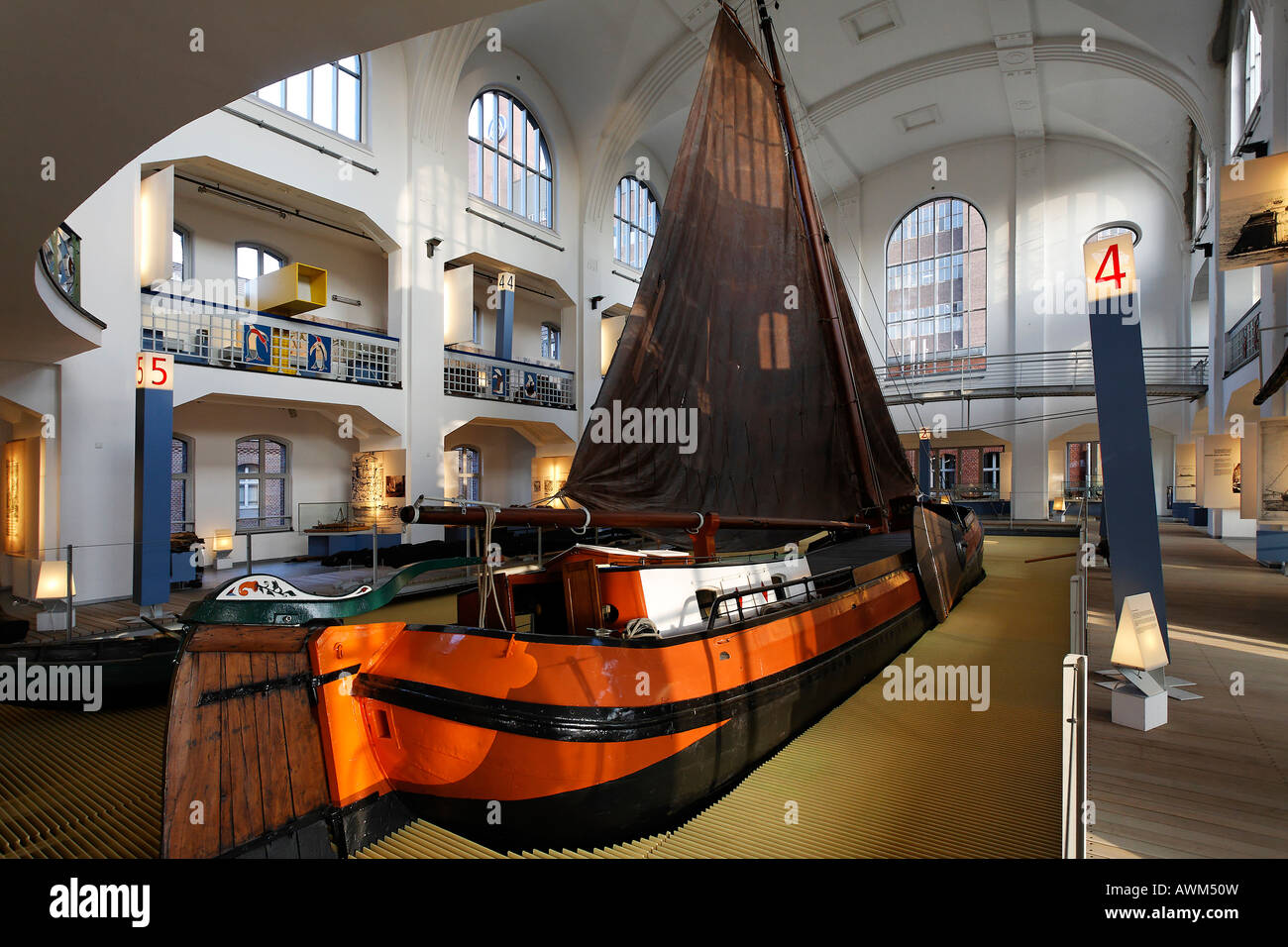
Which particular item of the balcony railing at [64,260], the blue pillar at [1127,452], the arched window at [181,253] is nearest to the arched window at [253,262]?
the arched window at [181,253]

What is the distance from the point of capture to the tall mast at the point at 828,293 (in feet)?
17.6

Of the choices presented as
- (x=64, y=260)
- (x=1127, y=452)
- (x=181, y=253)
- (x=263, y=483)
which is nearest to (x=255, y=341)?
(x=181, y=253)

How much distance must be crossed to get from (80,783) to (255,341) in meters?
7.28

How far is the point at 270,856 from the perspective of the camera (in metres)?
2.12

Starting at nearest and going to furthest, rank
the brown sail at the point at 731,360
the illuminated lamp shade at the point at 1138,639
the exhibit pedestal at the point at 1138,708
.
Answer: the exhibit pedestal at the point at 1138,708 → the illuminated lamp shade at the point at 1138,639 → the brown sail at the point at 731,360

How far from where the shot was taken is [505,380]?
13.0m

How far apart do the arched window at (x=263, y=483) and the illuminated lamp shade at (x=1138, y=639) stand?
11.5 metres

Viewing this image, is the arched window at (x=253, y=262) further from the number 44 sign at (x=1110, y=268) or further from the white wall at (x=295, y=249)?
the number 44 sign at (x=1110, y=268)

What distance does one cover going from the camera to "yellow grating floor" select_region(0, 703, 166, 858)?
8.71 ft

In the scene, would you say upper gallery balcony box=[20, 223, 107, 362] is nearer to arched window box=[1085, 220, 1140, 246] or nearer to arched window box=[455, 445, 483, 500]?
arched window box=[455, 445, 483, 500]

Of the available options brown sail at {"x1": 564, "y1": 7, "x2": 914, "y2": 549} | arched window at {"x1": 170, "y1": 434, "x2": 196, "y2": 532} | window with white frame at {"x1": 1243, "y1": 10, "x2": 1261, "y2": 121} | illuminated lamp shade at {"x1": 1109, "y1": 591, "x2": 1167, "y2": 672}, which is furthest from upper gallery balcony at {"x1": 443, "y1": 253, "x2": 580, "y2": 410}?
window with white frame at {"x1": 1243, "y1": 10, "x2": 1261, "y2": 121}

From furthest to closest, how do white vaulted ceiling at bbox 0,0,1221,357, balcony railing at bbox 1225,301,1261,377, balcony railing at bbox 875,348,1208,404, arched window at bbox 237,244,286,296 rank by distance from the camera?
balcony railing at bbox 875,348,1208,404
arched window at bbox 237,244,286,296
balcony railing at bbox 1225,301,1261,377
white vaulted ceiling at bbox 0,0,1221,357

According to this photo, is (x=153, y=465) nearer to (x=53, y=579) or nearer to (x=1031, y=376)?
(x=53, y=579)

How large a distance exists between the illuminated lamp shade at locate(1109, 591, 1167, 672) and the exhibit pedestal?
14 centimetres
